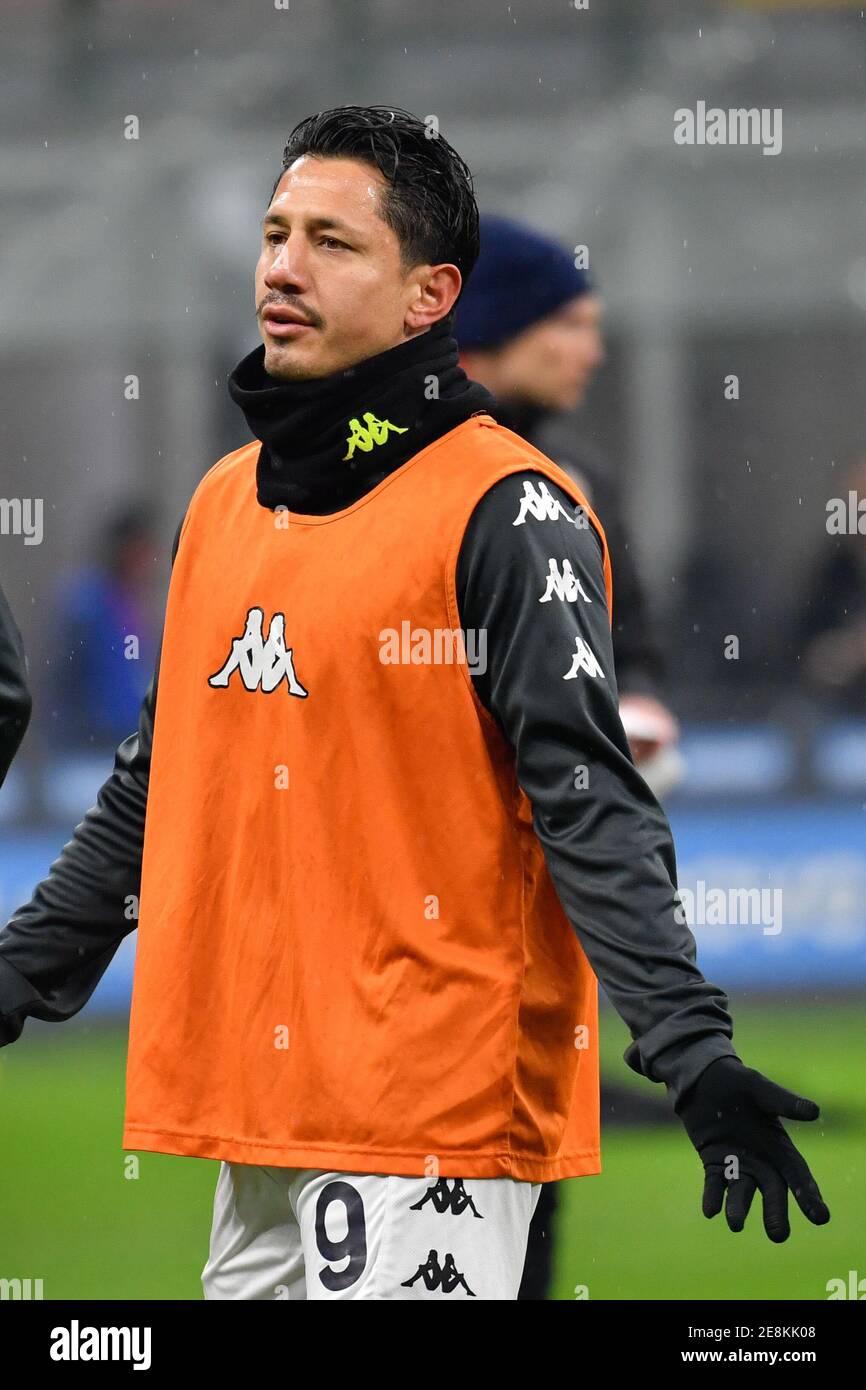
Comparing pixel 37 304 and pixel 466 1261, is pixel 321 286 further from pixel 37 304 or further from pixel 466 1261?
pixel 37 304

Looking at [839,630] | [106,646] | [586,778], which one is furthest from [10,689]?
[839,630]

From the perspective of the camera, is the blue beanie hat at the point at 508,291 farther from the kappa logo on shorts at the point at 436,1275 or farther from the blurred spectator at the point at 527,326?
the kappa logo on shorts at the point at 436,1275

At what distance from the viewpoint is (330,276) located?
2.50 m

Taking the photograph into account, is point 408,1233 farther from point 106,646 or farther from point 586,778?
point 106,646

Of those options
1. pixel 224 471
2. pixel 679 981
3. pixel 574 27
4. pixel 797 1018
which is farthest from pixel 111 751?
pixel 679 981

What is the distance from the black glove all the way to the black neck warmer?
2.72ft

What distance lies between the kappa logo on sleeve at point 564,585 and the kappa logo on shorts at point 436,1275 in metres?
0.74

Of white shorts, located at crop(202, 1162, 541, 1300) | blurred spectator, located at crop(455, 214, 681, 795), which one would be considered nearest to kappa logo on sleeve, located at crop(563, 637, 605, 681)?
white shorts, located at crop(202, 1162, 541, 1300)

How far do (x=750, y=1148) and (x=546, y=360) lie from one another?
6.62 feet

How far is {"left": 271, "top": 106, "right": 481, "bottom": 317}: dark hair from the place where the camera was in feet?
8.38

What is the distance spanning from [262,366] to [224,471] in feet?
0.58

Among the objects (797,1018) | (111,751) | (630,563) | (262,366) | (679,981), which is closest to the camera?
(679,981)

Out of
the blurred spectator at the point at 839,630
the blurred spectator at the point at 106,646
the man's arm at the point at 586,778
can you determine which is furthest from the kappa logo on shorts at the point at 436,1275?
the blurred spectator at the point at 839,630

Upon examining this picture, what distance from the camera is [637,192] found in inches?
488
